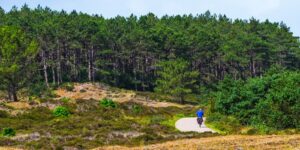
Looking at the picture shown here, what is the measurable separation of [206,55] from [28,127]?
80962 mm

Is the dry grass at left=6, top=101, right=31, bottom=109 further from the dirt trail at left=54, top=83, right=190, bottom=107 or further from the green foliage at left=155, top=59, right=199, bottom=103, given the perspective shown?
the green foliage at left=155, top=59, right=199, bottom=103

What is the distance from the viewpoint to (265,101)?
139 ft

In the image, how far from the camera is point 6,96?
272 feet

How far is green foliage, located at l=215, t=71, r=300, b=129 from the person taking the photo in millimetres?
38688

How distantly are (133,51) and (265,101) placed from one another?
77515 millimetres

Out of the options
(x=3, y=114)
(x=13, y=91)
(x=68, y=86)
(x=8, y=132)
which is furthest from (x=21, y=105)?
(x=68, y=86)

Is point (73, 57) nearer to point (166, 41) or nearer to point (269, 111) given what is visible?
point (166, 41)

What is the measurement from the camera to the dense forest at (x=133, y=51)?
11381 centimetres

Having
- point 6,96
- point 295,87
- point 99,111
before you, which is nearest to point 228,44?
point 6,96

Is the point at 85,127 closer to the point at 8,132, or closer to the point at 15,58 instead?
the point at 8,132

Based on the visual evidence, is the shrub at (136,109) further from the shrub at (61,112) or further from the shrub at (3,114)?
the shrub at (3,114)

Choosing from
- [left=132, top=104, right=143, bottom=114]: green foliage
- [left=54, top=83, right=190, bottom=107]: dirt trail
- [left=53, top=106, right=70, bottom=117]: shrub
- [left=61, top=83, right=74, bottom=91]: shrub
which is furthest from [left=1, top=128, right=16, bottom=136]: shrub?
[left=61, top=83, right=74, bottom=91]: shrub

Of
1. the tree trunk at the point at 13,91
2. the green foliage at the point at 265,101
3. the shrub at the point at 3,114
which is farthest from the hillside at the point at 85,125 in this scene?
the green foliage at the point at 265,101

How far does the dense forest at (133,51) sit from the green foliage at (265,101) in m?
59.9
